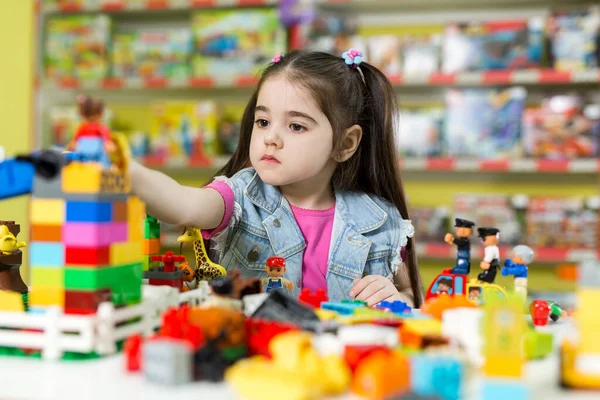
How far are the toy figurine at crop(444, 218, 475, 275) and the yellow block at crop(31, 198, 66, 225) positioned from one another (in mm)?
581

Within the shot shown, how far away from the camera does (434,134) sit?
3131mm

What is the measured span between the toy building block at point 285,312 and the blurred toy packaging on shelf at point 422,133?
7.52 feet

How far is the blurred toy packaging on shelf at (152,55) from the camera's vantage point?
11.2 feet

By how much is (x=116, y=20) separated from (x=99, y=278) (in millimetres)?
3065

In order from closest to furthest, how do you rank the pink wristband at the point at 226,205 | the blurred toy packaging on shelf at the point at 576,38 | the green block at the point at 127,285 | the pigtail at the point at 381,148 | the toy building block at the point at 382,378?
the toy building block at the point at 382,378 → the green block at the point at 127,285 → the pink wristband at the point at 226,205 → the pigtail at the point at 381,148 → the blurred toy packaging on shelf at the point at 576,38

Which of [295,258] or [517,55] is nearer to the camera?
[295,258]

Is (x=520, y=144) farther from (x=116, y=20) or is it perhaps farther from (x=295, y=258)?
(x=116, y=20)

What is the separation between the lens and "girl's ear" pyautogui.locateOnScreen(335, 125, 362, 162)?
165 centimetres

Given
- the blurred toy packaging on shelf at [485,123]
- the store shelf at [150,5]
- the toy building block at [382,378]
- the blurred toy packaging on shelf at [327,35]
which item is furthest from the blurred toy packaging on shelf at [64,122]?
the toy building block at [382,378]

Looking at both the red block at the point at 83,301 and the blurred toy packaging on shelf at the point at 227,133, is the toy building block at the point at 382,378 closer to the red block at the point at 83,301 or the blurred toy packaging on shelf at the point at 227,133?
the red block at the point at 83,301

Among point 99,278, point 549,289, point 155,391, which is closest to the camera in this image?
point 155,391

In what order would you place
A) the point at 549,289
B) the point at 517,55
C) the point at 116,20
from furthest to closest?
the point at 116,20 < the point at 549,289 < the point at 517,55

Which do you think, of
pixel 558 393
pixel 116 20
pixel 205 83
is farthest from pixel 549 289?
pixel 558 393

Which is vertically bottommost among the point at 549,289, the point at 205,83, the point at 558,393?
the point at 549,289
